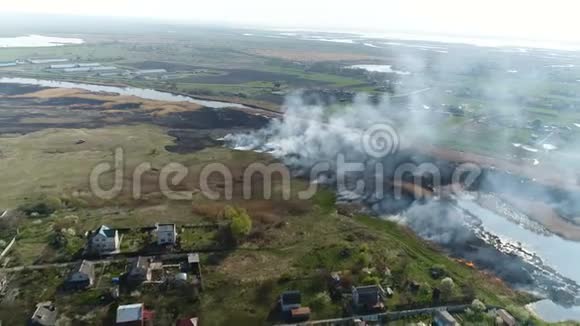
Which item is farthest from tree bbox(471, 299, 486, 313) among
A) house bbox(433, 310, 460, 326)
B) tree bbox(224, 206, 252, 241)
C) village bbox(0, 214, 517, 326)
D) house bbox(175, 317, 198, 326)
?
house bbox(175, 317, 198, 326)

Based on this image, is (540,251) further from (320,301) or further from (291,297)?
(291,297)

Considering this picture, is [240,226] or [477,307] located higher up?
[240,226]

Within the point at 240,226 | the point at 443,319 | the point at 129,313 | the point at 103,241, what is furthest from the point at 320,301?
the point at 103,241

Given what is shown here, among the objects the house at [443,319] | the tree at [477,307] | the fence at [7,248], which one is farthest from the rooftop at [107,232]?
the tree at [477,307]

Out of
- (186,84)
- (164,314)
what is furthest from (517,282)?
(186,84)

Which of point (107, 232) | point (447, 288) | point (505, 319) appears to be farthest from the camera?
point (107, 232)

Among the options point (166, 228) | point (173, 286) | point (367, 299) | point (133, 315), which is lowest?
point (173, 286)

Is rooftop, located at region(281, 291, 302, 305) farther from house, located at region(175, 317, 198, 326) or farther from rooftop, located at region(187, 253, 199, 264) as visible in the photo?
rooftop, located at region(187, 253, 199, 264)

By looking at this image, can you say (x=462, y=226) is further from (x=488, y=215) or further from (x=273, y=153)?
(x=273, y=153)
